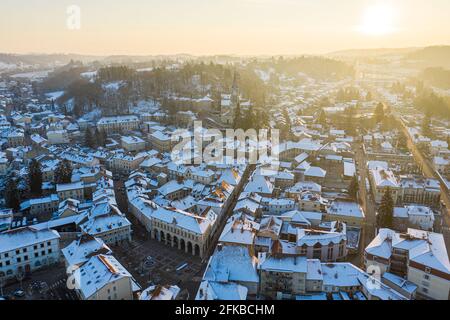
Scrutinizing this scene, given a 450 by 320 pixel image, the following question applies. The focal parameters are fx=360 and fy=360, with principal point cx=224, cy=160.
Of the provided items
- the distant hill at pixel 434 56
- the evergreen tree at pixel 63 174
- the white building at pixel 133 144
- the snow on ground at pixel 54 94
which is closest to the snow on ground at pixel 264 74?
the snow on ground at pixel 54 94

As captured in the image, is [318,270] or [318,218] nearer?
[318,270]

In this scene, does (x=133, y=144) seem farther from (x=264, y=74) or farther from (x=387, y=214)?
(x=264, y=74)

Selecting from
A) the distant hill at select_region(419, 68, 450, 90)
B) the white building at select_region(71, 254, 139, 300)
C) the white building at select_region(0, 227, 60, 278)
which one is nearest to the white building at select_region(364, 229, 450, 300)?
the white building at select_region(71, 254, 139, 300)

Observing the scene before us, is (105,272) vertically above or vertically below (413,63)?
below

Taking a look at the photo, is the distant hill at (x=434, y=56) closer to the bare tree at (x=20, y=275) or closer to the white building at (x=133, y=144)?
the white building at (x=133, y=144)
